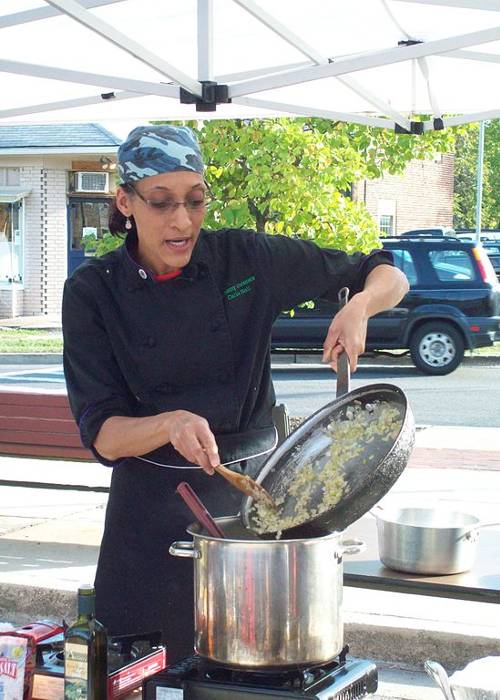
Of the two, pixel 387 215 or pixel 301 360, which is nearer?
pixel 301 360

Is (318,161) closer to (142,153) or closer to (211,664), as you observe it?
(142,153)

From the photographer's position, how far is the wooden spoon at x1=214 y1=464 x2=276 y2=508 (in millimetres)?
2168

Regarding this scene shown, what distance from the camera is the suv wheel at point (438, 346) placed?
15859mm

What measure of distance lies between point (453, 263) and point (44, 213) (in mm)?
12447

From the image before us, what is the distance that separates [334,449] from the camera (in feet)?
7.98

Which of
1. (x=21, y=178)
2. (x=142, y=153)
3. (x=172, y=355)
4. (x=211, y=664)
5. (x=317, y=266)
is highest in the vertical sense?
(x=21, y=178)

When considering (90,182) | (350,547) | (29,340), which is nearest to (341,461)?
(350,547)

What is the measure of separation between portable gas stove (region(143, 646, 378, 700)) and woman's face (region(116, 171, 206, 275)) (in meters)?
0.90

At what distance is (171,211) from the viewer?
249 cm

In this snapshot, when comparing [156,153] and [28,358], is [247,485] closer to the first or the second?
[156,153]

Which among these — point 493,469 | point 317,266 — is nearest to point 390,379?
point 493,469

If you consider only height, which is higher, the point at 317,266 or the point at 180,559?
the point at 317,266

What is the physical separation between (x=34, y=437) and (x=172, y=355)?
479cm

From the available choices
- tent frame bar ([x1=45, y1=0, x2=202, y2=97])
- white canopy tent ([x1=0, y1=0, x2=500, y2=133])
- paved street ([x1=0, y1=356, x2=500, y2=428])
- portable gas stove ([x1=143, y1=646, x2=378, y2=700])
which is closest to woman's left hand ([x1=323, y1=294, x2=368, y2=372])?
portable gas stove ([x1=143, y1=646, x2=378, y2=700])
